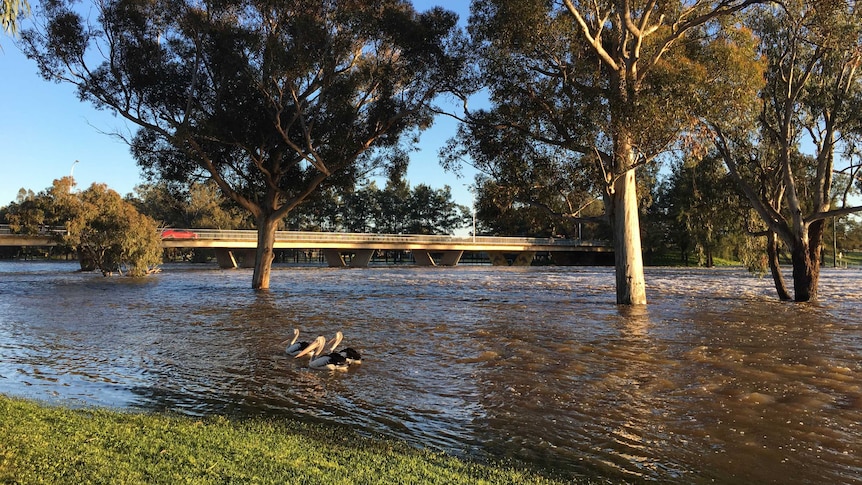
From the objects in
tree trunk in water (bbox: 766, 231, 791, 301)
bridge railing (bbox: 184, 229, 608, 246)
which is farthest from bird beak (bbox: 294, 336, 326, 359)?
bridge railing (bbox: 184, 229, 608, 246)

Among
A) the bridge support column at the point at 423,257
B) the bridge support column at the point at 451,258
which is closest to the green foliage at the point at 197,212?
the bridge support column at the point at 423,257

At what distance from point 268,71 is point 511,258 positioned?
257 ft

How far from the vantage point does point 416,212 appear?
355ft

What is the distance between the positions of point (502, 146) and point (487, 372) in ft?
49.7

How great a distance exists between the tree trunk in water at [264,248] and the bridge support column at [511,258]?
64.5 meters

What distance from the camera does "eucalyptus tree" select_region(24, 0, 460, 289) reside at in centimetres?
2505

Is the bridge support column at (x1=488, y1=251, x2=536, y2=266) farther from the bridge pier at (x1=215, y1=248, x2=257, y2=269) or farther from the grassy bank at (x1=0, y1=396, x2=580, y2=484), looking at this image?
the grassy bank at (x1=0, y1=396, x2=580, y2=484)

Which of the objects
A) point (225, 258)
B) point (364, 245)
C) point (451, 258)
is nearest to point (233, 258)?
point (225, 258)

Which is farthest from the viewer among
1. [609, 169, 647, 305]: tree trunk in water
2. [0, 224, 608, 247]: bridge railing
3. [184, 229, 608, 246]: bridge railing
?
[184, 229, 608, 246]: bridge railing

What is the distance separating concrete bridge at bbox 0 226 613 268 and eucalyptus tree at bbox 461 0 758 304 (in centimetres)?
4142

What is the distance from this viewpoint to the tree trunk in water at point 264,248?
29.6m

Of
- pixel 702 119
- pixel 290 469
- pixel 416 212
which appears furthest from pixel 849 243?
pixel 290 469

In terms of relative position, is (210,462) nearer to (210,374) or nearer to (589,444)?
(589,444)

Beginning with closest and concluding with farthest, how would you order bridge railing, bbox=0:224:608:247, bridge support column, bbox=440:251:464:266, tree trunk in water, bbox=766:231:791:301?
tree trunk in water, bbox=766:231:791:301 < bridge railing, bbox=0:224:608:247 < bridge support column, bbox=440:251:464:266
